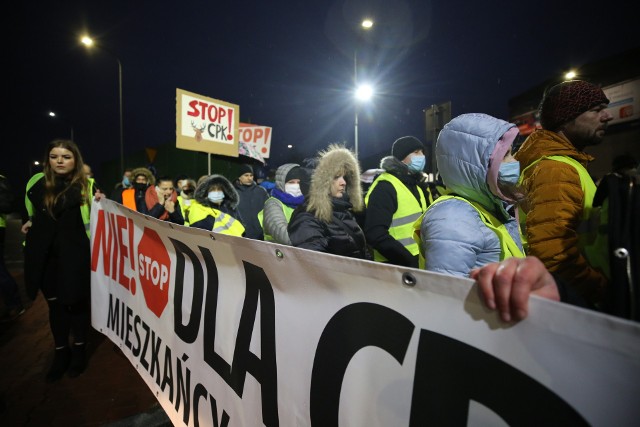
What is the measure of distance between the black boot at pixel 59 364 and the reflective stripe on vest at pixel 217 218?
1.62m

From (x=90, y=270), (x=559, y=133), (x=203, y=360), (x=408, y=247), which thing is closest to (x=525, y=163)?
(x=559, y=133)

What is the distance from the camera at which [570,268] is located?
1.56 meters

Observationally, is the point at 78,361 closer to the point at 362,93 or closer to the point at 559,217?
the point at 559,217

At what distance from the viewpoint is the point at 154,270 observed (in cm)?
216

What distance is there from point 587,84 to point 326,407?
6.98 feet

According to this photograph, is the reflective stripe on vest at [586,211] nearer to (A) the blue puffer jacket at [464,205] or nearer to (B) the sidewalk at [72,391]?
(A) the blue puffer jacket at [464,205]

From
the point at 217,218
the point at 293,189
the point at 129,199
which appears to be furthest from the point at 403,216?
the point at 129,199

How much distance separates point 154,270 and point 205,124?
5.51 metres

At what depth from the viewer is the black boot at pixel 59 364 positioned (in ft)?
10.5

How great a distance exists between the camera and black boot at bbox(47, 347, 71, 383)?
10.5 ft

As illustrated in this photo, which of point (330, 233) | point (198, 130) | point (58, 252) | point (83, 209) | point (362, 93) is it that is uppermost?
point (362, 93)

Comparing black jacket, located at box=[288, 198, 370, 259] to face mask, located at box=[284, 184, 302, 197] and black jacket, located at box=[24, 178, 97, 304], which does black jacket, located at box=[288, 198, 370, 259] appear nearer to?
face mask, located at box=[284, 184, 302, 197]

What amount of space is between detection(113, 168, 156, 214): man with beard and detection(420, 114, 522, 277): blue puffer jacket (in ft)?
15.4

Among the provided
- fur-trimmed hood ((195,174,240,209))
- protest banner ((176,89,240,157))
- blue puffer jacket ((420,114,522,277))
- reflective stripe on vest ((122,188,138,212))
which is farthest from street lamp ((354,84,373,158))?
blue puffer jacket ((420,114,522,277))
